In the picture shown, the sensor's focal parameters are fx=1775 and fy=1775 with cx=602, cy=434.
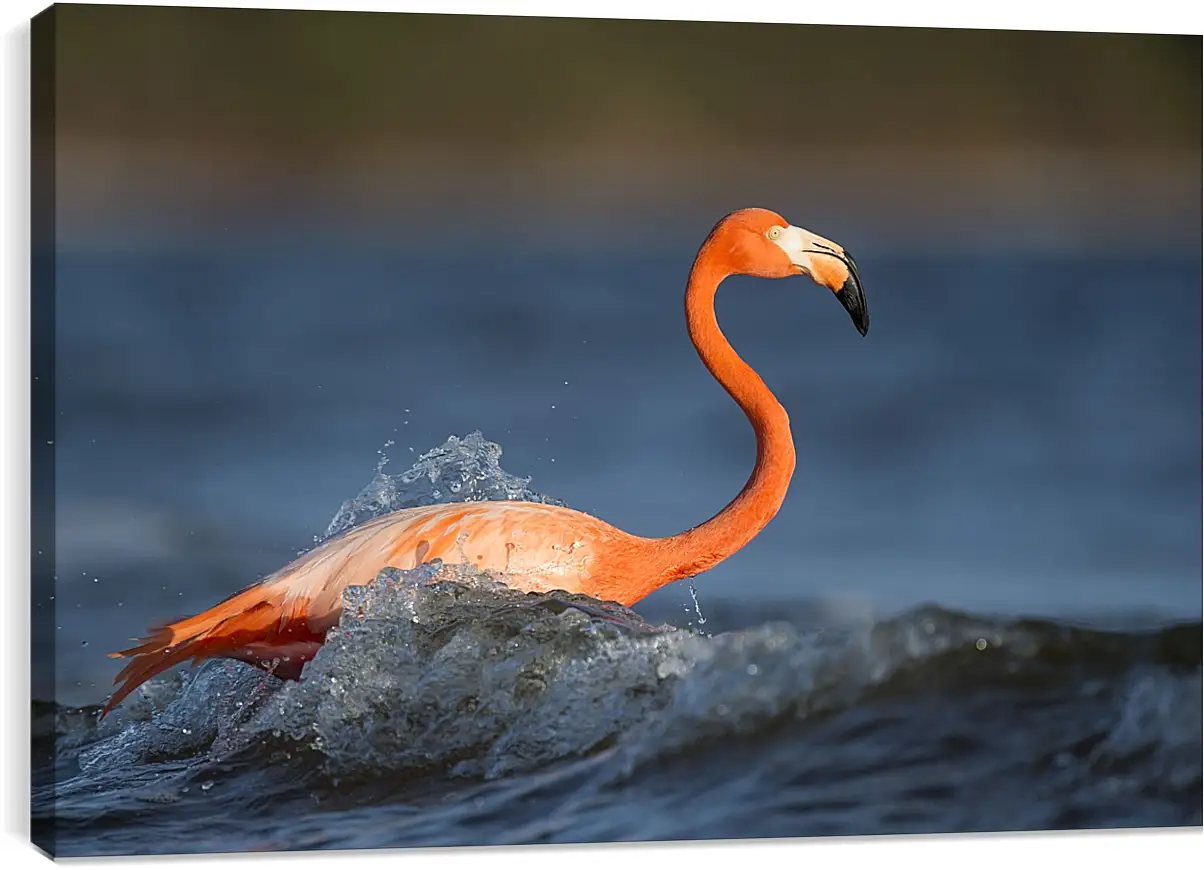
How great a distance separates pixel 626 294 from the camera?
3.84 meters

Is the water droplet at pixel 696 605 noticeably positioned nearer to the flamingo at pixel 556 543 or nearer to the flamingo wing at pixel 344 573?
the flamingo at pixel 556 543

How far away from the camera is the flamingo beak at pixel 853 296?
3850mm

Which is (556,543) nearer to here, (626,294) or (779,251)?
(626,294)

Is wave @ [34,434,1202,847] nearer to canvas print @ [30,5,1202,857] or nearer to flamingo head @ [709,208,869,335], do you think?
canvas print @ [30,5,1202,857]

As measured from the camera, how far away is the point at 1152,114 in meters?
3.93

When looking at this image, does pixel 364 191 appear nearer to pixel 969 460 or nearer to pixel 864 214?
pixel 864 214

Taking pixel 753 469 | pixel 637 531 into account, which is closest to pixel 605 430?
pixel 637 531

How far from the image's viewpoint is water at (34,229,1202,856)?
3625 millimetres

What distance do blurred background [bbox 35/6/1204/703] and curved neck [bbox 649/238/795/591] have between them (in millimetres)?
37

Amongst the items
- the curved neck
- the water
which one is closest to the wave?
the water

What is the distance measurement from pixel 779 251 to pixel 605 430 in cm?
54

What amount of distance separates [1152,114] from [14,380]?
8.23 ft

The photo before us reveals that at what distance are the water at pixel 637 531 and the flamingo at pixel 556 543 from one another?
43 millimetres

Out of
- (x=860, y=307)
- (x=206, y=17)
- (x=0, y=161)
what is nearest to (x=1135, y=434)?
(x=860, y=307)
